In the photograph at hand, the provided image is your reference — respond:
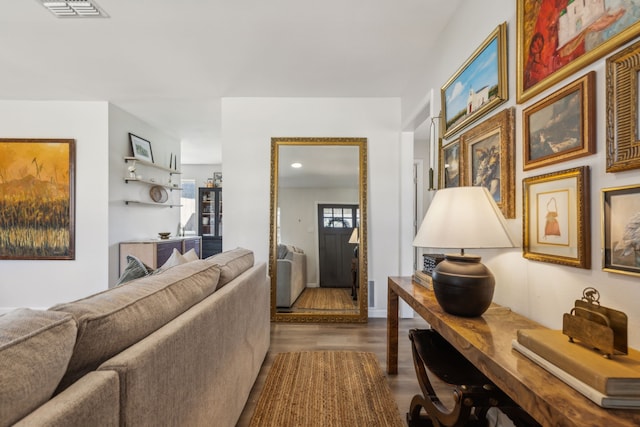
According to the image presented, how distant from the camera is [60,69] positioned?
9.53 ft

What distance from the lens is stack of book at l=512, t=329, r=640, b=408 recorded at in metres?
0.67

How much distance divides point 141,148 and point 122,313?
404 centimetres

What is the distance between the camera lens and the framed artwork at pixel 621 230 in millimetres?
898

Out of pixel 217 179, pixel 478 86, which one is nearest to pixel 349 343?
pixel 478 86

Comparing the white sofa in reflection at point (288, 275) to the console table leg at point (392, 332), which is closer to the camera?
the console table leg at point (392, 332)

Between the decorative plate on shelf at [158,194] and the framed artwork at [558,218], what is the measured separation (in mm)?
4624

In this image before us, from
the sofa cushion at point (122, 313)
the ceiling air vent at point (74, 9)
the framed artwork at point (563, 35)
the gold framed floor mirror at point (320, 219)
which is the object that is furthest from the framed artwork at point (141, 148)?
the framed artwork at point (563, 35)

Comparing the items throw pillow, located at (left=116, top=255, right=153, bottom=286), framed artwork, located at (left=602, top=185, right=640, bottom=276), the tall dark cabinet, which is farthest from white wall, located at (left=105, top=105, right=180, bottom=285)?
framed artwork, located at (left=602, top=185, right=640, bottom=276)

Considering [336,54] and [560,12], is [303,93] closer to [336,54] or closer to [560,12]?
[336,54]

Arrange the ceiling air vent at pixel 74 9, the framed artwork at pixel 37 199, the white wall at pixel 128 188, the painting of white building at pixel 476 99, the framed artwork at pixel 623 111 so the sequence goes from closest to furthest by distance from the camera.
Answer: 1. the framed artwork at pixel 623 111
2. the painting of white building at pixel 476 99
3. the ceiling air vent at pixel 74 9
4. the framed artwork at pixel 37 199
5. the white wall at pixel 128 188

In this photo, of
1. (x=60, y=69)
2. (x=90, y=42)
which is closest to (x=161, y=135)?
(x=60, y=69)

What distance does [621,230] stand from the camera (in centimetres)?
94

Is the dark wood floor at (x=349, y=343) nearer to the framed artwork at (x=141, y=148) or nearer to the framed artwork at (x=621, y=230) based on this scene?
the framed artwork at (x=621, y=230)

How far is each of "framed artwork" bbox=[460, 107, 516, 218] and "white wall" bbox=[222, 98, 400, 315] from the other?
1.62m
